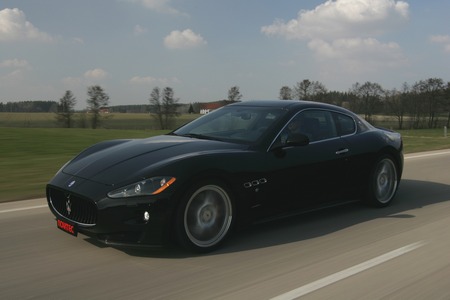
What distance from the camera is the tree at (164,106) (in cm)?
7068

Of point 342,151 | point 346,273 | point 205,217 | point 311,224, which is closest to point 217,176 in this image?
point 205,217

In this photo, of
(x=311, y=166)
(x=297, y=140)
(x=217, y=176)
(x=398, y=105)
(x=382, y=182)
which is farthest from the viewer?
(x=398, y=105)

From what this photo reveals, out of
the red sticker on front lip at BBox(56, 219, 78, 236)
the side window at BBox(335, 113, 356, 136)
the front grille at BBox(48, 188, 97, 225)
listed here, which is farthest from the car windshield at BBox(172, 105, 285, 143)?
the red sticker on front lip at BBox(56, 219, 78, 236)

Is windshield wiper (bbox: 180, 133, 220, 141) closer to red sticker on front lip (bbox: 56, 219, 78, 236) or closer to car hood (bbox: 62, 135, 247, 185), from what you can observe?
car hood (bbox: 62, 135, 247, 185)

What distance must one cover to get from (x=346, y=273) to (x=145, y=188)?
1857mm

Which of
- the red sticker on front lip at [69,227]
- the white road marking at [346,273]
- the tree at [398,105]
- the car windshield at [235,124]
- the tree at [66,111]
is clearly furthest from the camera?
the tree at [398,105]

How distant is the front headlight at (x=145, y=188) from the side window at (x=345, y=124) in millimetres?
2815

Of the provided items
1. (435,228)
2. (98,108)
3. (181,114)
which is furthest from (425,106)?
(435,228)

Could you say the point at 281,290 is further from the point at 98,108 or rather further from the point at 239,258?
the point at 98,108

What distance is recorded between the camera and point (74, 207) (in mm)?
4230

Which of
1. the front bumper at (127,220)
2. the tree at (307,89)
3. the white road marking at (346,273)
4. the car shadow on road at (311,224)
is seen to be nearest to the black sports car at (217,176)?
the front bumper at (127,220)

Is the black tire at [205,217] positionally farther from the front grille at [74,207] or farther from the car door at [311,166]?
the front grille at [74,207]

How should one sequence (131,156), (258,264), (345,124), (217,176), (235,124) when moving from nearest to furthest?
(258,264) → (217,176) → (131,156) → (235,124) → (345,124)

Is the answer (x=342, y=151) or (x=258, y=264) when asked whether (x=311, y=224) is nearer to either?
(x=342, y=151)
